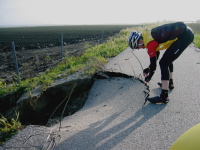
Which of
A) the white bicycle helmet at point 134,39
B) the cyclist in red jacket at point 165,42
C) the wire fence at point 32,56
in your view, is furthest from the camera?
the wire fence at point 32,56

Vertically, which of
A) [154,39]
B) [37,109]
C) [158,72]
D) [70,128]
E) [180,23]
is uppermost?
[180,23]

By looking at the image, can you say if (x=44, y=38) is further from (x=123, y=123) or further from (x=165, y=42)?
(x=123, y=123)

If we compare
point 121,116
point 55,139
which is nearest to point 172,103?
point 121,116

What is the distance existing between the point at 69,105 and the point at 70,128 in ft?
7.63

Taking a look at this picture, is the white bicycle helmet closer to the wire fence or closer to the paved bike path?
the paved bike path

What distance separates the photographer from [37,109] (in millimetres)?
5484

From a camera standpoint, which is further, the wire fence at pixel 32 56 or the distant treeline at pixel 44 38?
the distant treeline at pixel 44 38

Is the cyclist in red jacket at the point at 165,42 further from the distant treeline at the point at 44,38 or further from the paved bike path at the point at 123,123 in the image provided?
the distant treeline at the point at 44,38

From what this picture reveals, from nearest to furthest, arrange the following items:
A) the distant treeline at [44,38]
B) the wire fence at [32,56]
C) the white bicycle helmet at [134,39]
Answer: the white bicycle helmet at [134,39] → the wire fence at [32,56] → the distant treeline at [44,38]

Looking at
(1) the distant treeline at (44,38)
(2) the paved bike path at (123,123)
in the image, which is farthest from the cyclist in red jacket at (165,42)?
(1) the distant treeline at (44,38)

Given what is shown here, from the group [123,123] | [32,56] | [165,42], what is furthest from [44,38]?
[123,123]

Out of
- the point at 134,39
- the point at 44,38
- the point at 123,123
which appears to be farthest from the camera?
the point at 44,38

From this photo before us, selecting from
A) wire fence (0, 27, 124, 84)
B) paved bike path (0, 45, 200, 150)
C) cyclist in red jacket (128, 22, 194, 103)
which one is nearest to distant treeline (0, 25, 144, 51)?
wire fence (0, 27, 124, 84)

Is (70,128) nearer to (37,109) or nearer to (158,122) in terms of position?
(158,122)
